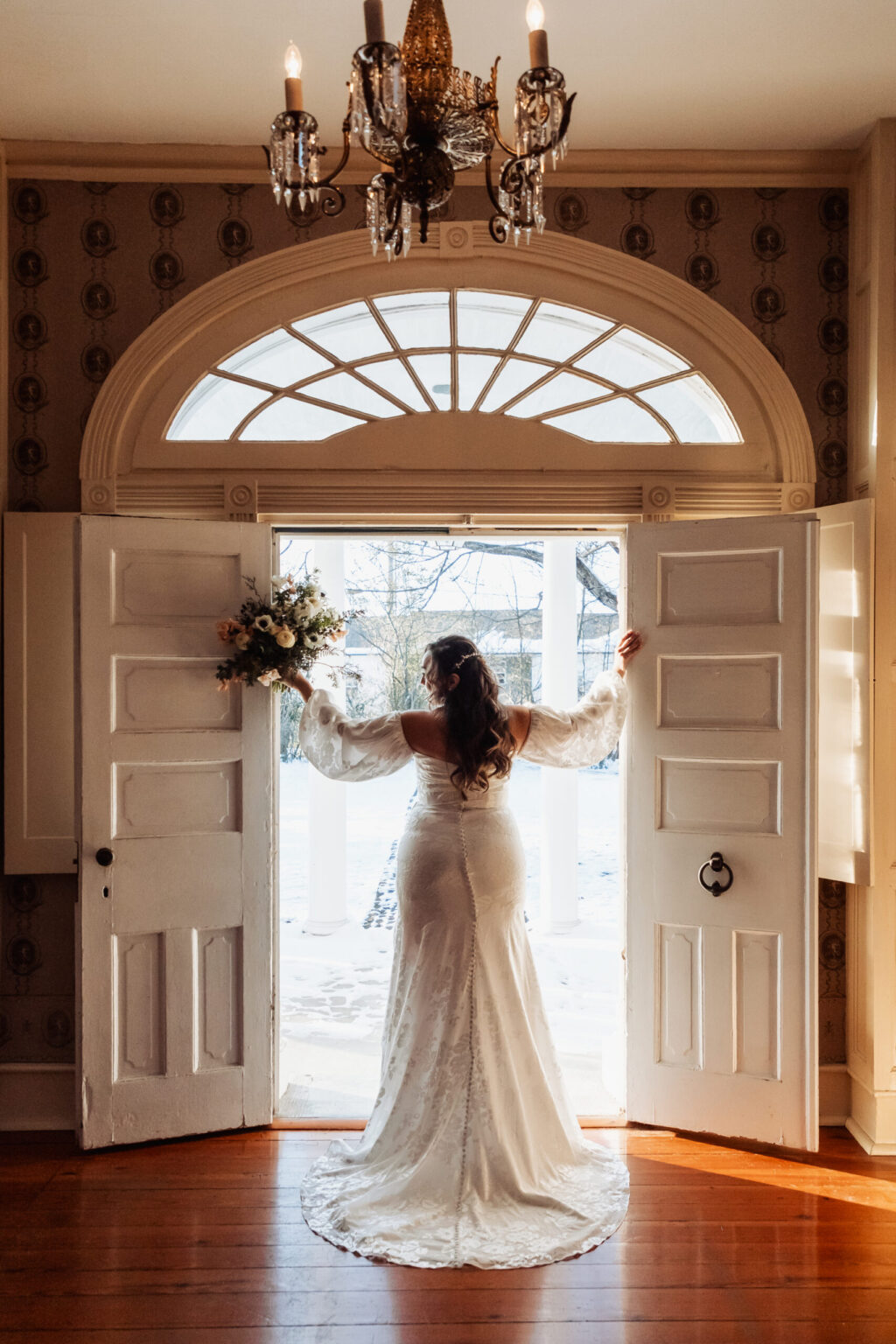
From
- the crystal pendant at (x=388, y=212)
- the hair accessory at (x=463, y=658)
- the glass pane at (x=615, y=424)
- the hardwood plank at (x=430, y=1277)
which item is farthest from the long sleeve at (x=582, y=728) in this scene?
the crystal pendant at (x=388, y=212)

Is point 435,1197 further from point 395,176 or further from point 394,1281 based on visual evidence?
point 395,176

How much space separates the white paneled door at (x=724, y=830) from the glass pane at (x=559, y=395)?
643 millimetres

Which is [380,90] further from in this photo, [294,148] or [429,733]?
[429,733]

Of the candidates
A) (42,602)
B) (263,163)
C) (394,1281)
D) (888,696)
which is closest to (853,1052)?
(888,696)

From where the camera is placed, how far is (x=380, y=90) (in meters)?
1.60

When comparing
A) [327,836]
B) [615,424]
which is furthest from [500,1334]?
[327,836]

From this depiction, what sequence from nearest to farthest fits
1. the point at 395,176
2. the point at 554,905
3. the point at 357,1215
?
the point at 395,176
the point at 357,1215
the point at 554,905

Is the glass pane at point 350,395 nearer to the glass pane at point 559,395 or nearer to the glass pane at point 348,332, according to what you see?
the glass pane at point 348,332

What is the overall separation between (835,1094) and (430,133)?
379 centimetres

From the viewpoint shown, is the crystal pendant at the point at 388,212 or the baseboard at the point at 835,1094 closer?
the crystal pendant at the point at 388,212

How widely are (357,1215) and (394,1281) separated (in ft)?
0.91

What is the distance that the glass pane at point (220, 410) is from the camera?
3.79 meters

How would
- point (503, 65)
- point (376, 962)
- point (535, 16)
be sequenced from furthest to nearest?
point (376, 962) → point (503, 65) → point (535, 16)

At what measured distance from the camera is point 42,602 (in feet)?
12.1
